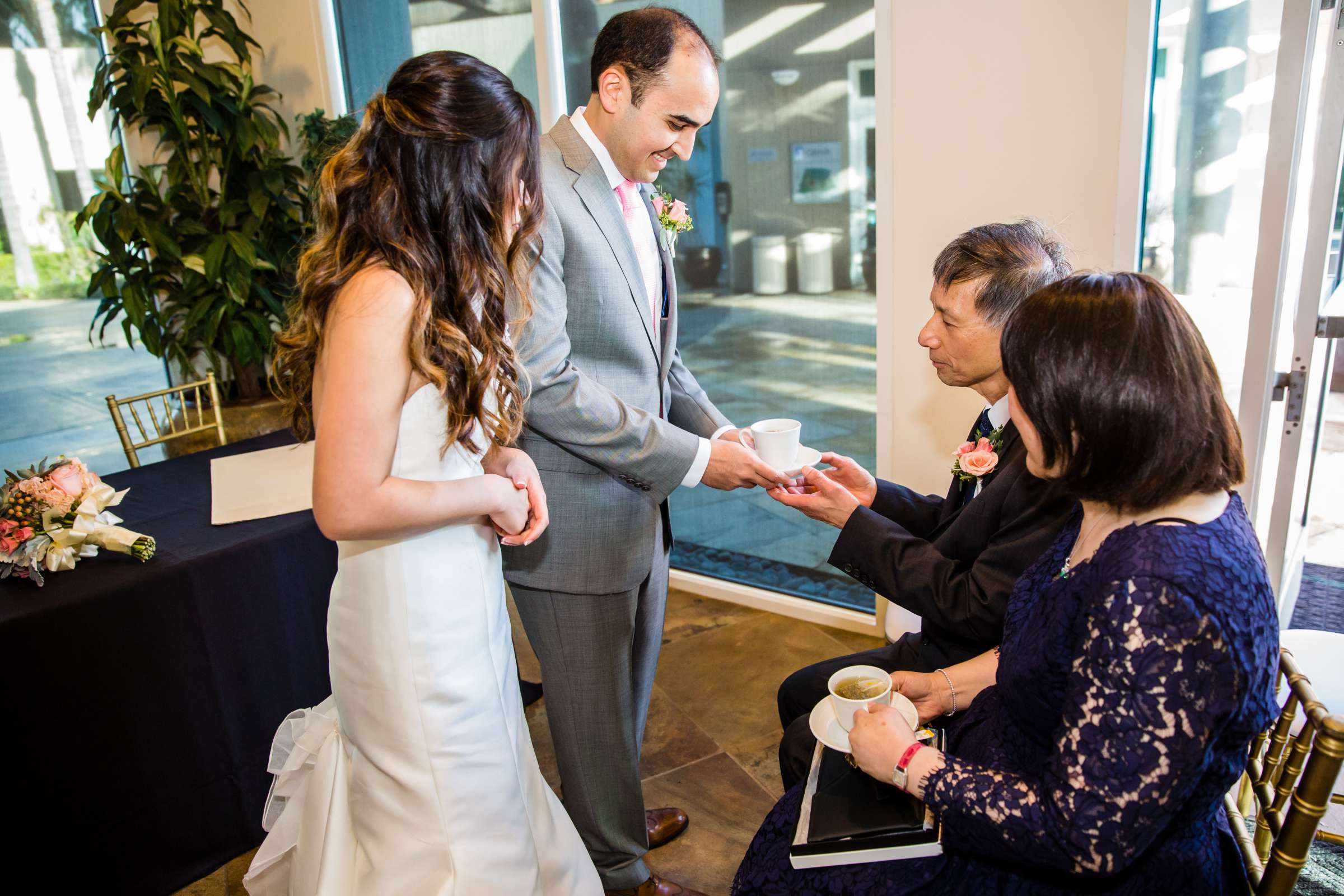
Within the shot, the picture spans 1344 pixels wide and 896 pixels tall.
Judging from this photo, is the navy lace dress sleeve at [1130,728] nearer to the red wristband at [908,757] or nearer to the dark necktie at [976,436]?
the red wristband at [908,757]

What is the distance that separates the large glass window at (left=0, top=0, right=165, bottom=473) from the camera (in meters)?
4.46

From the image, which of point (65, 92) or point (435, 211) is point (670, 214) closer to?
point (435, 211)

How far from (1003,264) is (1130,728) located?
98cm

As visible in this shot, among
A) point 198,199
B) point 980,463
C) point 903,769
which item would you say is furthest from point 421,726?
point 198,199

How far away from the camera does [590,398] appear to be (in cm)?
169

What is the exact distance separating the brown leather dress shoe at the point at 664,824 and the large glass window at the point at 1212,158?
179 centimetres

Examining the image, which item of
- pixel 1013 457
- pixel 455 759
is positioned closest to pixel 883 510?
pixel 1013 457

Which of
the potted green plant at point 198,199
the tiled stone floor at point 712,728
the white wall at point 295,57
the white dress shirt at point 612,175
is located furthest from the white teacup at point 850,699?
the white wall at point 295,57

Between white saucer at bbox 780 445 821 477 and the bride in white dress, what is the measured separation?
56 centimetres

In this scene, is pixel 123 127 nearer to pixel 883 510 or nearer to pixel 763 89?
pixel 763 89

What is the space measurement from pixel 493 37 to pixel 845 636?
2.69m

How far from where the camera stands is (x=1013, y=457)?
165 centimetres

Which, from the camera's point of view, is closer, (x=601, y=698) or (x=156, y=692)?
(x=601, y=698)

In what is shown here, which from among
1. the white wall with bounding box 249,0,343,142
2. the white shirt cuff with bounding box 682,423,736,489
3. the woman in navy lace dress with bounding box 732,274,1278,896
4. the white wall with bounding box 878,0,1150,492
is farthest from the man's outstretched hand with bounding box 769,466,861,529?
the white wall with bounding box 249,0,343,142
